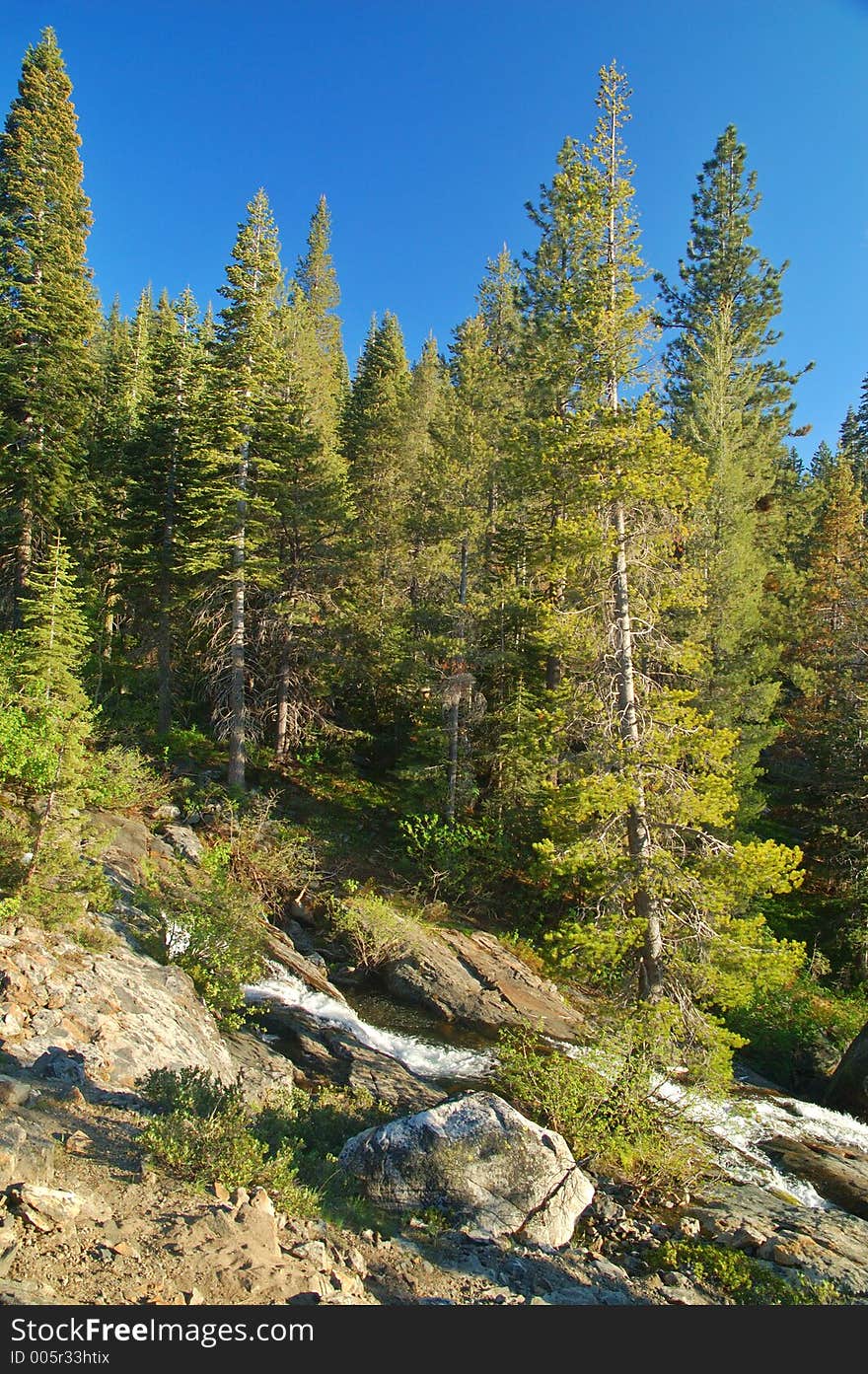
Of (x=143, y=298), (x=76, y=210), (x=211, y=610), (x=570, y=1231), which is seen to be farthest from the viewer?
(x=143, y=298)

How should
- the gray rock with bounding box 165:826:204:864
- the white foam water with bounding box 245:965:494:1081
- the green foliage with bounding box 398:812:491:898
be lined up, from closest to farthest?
the white foam water with bounding box 245:965:494:1081 < the gray rock with bounding box 165:826:204:864 < the green foliage with bounding box 398:812:491:898

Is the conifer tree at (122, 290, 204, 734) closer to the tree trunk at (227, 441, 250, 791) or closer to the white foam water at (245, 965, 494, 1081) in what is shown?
the tree trunk at (227, 441, 250, 791)

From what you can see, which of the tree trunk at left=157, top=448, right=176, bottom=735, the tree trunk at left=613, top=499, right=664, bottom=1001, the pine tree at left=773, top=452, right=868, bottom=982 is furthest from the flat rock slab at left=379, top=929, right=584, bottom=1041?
the tree trunk at left=157, top=448, right=176, bottom=735

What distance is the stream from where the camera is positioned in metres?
11.5

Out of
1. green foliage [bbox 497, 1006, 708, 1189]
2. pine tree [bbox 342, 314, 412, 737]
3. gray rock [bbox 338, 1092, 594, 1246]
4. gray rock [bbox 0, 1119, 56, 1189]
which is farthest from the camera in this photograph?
pine tree [bbox 342, 314, 412, 737]

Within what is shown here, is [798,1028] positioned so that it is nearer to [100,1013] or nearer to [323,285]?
[100,1013]

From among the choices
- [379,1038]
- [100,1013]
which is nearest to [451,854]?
[379,1038]

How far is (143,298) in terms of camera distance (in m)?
70.1

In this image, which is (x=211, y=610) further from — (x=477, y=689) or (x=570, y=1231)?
(x=570, y=1231)

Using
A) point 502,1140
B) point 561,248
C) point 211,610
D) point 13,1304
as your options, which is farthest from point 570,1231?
point 561,248

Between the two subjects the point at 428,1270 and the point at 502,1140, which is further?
the point at 502,1140

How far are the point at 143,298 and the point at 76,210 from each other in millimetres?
49884

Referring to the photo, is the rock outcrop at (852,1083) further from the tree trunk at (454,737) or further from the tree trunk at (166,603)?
the tree trunk at (166,603)

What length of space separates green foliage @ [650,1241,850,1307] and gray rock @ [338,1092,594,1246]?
105 cm
